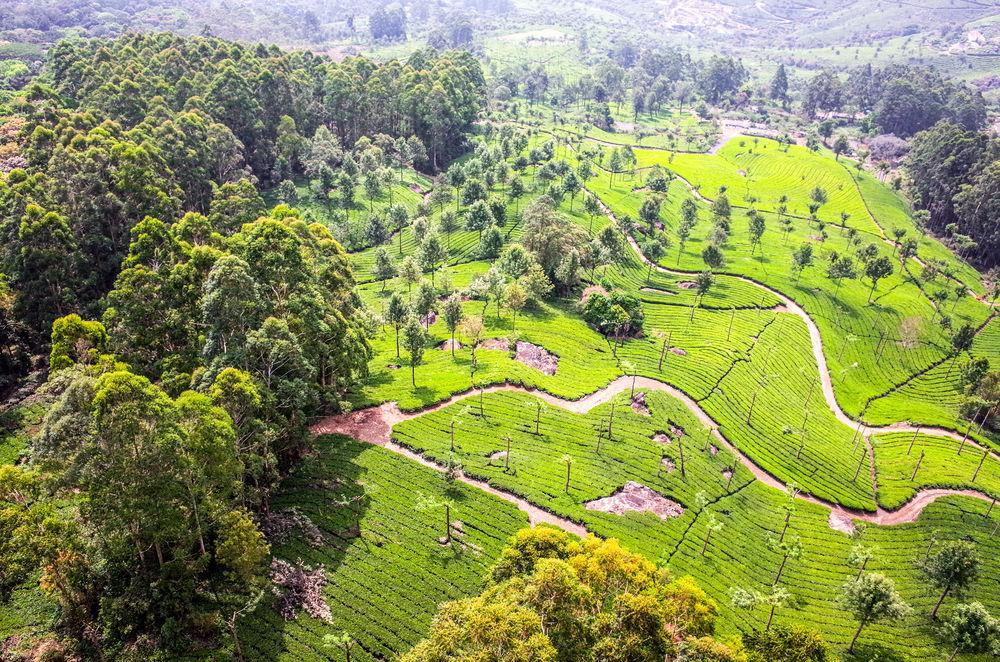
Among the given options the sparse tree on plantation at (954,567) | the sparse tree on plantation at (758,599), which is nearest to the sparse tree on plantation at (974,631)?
the sparse tree on plantation at (954,567)

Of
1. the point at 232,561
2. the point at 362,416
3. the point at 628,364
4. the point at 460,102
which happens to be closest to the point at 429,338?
the point at 362,416

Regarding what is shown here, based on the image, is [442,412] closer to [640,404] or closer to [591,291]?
[640,404]

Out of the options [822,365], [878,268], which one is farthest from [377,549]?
[878,268]

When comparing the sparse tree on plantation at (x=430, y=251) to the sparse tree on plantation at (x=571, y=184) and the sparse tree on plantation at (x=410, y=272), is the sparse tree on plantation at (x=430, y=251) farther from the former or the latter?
the sparse tree on plantation at (x=571, y=184)

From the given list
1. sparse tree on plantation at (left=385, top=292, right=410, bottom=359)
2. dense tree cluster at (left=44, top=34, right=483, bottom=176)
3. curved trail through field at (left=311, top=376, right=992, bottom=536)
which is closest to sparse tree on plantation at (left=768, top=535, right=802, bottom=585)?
curved trail through field at (left=311, top=376, right=992, bottom=536)

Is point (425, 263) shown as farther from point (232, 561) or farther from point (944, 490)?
point (944, 490)

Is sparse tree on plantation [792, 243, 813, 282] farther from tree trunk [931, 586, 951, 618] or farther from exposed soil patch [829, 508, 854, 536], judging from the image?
tree trunk [931, 586, 951, 618]

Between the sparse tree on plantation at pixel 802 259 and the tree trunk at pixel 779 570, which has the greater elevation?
the sparse tree on plantation at pixel 802 259
